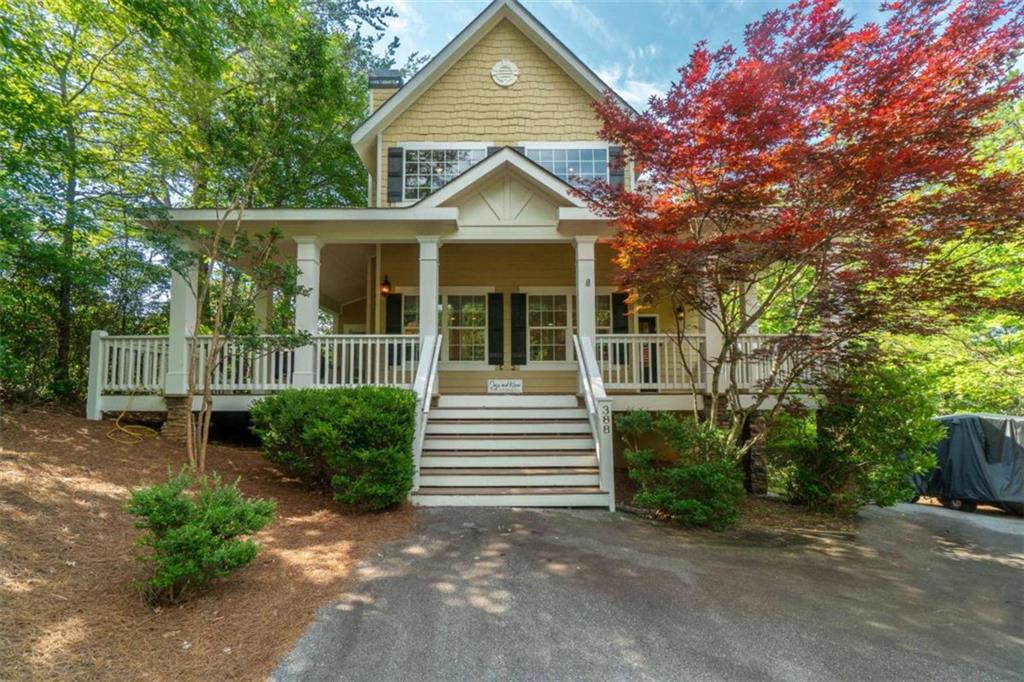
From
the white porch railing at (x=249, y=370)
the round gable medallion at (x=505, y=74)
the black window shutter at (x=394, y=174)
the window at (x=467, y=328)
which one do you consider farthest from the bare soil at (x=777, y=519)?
the round gable medallion at (x=505, y=74)

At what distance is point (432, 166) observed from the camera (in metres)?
10.4

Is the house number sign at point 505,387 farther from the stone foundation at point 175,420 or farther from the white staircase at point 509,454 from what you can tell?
the stone foundation at point 175,420

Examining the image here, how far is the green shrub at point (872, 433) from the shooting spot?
20.4 feet

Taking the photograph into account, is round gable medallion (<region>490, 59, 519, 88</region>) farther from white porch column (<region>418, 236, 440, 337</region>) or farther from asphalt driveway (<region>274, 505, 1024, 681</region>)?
asphalt driveway (<region>274, 505, 1024, 681</region>)

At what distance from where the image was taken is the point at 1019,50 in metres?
5.18

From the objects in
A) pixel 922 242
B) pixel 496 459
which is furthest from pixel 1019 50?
pixel 496 459

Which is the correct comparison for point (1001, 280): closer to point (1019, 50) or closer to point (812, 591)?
point (1019, 50)

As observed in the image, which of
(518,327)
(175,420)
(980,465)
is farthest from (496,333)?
(980,465)

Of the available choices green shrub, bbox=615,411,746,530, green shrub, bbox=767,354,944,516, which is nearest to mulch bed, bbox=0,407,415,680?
green shrub, bbox=615,411,746,530

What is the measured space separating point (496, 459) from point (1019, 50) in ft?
23.9

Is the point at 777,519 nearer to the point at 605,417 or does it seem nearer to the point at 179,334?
the point at 605,417

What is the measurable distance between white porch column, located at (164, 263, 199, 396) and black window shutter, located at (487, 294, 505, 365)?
5.05 m

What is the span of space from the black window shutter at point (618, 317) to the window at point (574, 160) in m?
2.67

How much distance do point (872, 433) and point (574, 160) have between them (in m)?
7.25
